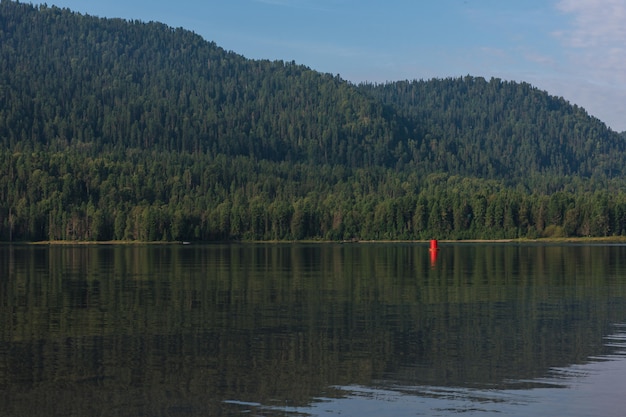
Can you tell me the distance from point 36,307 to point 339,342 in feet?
96.4

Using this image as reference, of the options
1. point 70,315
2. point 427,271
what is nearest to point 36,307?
point 70,315

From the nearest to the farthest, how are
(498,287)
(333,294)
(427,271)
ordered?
(333,294) < (498,287) < (427,271)

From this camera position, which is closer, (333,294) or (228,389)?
(228,389)

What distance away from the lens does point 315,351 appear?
150ft

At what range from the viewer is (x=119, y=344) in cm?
4834

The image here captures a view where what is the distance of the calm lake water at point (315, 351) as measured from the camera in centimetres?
3406

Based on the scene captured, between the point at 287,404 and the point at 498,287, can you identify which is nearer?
the point at 287,404

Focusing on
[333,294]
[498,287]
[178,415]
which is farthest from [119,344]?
[498,287]

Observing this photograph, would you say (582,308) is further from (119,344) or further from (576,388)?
(119,344)

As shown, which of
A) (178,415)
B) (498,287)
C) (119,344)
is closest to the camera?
(178,415)

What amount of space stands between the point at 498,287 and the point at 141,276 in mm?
44486

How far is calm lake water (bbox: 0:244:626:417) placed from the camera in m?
34.1

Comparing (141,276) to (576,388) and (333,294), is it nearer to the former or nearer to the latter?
(333,294)

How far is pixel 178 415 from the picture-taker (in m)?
32.1
